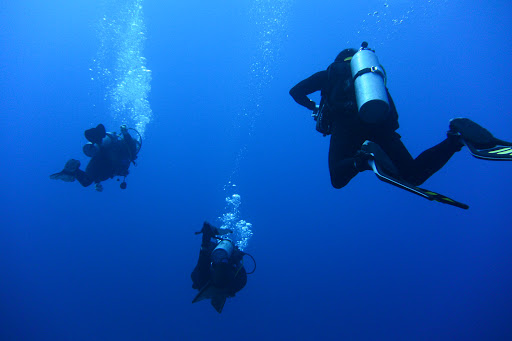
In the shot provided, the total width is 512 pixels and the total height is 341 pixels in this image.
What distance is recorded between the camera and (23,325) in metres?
32.3

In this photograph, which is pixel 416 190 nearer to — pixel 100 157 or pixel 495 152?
pixel 495 152

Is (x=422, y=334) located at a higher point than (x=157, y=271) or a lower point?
lower

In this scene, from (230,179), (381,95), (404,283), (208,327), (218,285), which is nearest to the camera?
(381,95)

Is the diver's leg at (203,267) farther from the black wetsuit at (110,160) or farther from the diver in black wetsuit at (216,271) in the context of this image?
the black wetsuit at (110,160)

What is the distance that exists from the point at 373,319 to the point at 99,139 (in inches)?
1866

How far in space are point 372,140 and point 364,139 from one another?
8 centimetres

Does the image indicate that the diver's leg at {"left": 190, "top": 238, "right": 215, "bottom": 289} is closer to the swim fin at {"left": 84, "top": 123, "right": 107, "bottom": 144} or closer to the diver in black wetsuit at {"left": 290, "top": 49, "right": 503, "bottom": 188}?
the diver in black wetsuit at {"left": 290, "top": 49, "right": 503, "bottom": 188}

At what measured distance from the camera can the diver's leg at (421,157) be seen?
2.31m

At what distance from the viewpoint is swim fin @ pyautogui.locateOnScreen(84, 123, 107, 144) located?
6.02 m

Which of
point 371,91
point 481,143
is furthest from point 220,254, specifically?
point 481,143

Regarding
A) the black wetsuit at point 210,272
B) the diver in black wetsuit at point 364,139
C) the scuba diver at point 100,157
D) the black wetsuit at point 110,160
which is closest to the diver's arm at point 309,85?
the diver in black wetsuit at point 364,139

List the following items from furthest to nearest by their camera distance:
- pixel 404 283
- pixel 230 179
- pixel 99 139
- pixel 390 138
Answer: pixel 230 179 → pixel 404 283 → pixel 99 139 → pixel 390 138

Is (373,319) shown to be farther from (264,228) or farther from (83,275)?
(83,275)

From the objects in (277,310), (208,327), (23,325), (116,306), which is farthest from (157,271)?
(277,310)
